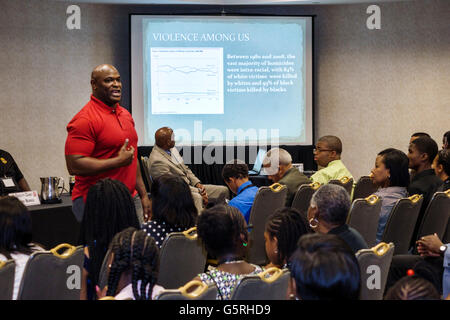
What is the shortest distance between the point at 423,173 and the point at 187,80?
4947 millimetres

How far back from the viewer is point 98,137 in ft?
11.8

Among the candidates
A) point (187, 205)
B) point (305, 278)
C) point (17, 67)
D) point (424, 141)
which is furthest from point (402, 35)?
point (305, 278)

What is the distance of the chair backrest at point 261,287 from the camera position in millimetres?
2020

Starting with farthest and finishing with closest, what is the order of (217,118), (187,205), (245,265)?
(217,118)
(187,205)
(245,265)

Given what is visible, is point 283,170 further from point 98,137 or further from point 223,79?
point 223,79

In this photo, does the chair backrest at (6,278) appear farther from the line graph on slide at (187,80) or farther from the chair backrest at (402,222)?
the line graph on slide at (187,80)

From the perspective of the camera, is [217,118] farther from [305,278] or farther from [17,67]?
[305,278]

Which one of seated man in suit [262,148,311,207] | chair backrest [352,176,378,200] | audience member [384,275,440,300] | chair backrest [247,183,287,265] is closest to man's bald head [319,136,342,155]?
chair backrest [352,176,378,200]

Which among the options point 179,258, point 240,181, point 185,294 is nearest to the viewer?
point 185,294

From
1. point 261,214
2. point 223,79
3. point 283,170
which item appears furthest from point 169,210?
point 223,79

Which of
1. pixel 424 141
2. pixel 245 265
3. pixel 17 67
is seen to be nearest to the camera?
pixel 245 265

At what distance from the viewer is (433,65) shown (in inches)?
374

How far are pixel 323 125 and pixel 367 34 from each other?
166cm

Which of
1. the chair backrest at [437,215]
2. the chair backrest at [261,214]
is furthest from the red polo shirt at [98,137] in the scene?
the chair backrest at [437,215]
